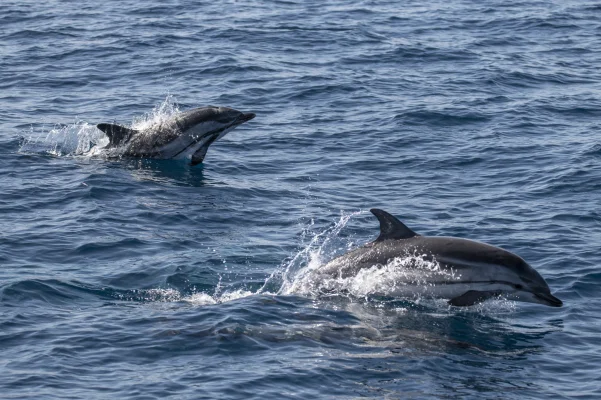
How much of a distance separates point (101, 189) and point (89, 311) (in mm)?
6396

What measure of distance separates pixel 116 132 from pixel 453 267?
1008 cm

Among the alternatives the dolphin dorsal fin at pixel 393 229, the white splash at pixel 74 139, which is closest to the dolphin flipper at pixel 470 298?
the dolphin dorsal fin at pixel 393 229

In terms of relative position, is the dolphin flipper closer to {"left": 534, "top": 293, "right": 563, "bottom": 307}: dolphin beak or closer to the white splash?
{"left": 534, "top": 293, "right": 563, "bottom": 307}: dolphin beak

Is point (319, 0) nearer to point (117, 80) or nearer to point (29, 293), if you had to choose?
point (117, 80)

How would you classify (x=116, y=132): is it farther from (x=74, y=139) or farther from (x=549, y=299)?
(x=549, y=299)

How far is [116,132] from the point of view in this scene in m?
24.0

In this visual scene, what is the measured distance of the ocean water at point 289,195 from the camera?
47.1ft

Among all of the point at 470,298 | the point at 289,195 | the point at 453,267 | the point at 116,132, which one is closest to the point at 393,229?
the point at 453,267

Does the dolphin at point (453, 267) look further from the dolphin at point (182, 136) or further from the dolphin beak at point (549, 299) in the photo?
the dolphin at point (182, 136)

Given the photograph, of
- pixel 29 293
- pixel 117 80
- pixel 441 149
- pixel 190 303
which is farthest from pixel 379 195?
pixel 117 80

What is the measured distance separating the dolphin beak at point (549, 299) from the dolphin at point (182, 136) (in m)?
9.78

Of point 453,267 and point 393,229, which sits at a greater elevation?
point 393,229

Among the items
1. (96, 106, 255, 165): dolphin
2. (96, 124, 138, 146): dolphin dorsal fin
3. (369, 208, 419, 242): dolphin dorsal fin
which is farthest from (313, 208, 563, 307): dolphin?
(96, 124, 138, 146): dolphin dorsal fin

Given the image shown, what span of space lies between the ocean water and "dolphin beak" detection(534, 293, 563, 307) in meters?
0.37
